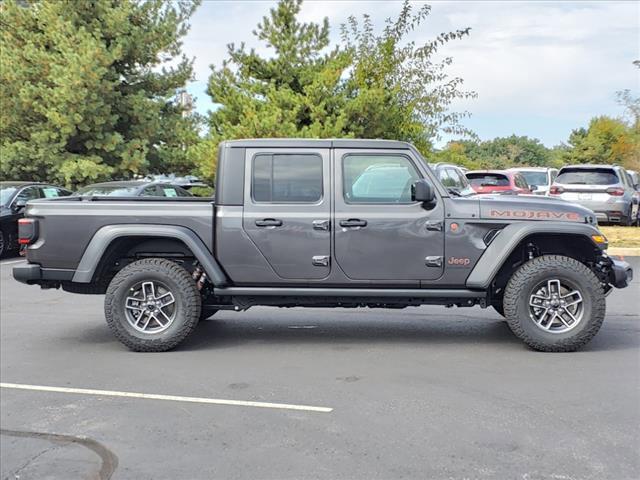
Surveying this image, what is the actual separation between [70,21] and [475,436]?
19126mm

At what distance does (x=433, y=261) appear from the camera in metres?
5.98

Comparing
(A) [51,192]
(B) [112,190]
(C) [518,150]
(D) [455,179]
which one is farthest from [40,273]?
(C) [518,150]

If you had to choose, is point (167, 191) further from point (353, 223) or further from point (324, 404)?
point (324, 404)

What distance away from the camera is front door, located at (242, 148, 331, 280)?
6059 mm

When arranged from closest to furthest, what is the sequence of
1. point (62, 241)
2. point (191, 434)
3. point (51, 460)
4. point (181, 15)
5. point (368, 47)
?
1. point (51, 460)
2. point (191, 434)
3. point (62, 241)
4. point (368, 47)
5. point (181, 15)

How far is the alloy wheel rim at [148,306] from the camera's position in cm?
618

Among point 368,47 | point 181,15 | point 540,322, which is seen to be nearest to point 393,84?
point 368,47

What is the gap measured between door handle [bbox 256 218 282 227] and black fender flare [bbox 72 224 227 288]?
1.76ft

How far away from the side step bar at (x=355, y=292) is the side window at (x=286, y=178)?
Result: 837 millimetres

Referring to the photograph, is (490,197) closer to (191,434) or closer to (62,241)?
(191,434)

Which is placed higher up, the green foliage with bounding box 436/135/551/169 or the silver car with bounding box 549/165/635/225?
the green foliage with bounding box 436/135/551/169

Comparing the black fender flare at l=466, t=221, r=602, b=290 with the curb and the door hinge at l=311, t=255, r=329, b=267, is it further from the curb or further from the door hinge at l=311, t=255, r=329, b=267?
the curb

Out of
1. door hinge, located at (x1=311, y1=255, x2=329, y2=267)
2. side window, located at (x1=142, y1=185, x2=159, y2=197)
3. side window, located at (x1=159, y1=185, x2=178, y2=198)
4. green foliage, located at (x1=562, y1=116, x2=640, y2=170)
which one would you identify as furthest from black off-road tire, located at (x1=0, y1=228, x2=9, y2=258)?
green foliage, located at (x1=562, y1=116, x2=640, y2=170)

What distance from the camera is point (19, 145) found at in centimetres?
1961
